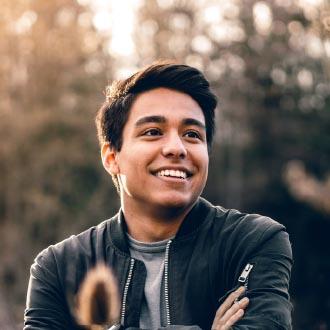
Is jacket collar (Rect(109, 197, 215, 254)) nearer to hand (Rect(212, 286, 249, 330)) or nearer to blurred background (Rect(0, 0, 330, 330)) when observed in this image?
hand (Rect(212, 286, 249, 330))

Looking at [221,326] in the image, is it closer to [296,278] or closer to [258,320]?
[258,320]

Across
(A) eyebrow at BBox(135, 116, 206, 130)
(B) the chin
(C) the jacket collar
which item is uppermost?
(A) eyebrow at BBox(135, 116, 206, 130)

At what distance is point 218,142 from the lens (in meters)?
26.3

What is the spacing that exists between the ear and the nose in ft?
1.50

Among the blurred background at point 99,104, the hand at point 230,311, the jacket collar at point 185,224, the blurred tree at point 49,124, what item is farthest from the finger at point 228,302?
the blurred tree at point 49,124

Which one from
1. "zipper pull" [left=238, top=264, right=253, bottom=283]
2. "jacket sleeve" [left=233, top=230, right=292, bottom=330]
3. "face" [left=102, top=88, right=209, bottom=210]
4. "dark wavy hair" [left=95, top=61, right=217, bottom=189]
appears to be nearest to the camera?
"jacket sleeve" [left=233, top=230, right=292, bottom=330]

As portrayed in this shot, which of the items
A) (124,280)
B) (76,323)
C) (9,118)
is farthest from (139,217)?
(9,118)

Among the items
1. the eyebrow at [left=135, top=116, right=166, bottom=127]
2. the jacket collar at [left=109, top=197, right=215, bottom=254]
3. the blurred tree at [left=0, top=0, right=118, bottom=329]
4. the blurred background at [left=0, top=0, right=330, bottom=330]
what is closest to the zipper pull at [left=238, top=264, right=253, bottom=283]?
the jacket collar at [left=109, top=197, right=215, bottom=254]

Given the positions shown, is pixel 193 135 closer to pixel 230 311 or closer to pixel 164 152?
pixel 164 152

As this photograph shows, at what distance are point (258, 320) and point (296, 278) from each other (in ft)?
52.1

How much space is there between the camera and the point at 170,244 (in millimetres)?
3785

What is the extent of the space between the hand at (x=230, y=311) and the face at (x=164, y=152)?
478 millimetres

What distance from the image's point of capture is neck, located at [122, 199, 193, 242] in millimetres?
3822

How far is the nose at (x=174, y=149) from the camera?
12.1ft
